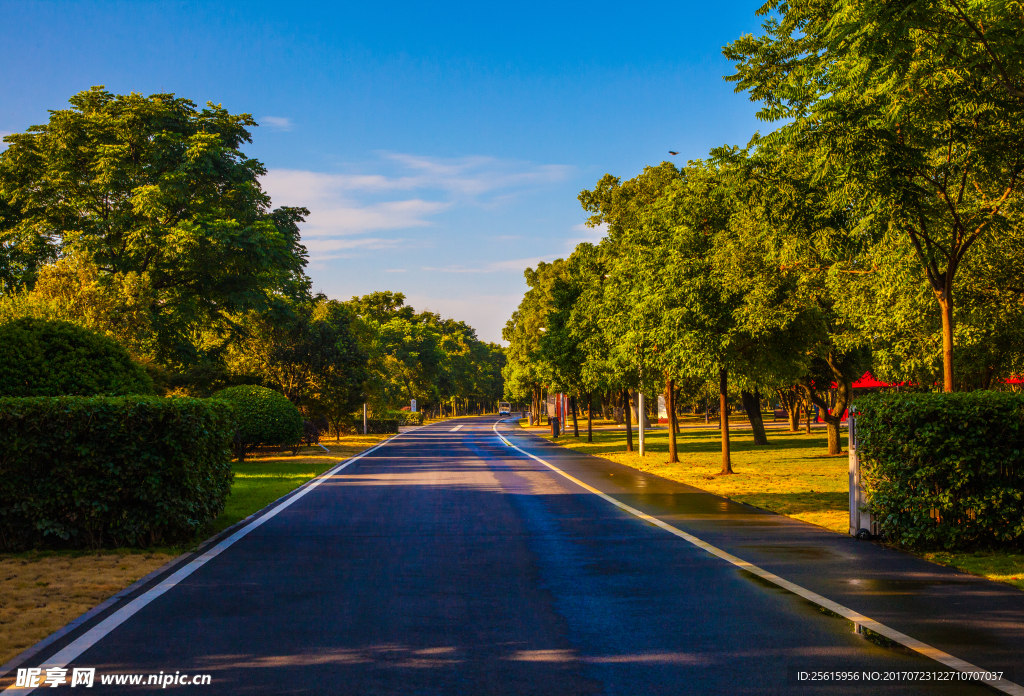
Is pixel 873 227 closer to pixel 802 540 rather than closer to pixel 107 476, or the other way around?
pixel 802 540

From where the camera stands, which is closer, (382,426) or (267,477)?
(267,477)

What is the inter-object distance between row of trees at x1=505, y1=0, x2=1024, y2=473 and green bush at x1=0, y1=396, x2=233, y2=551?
29.7 ft

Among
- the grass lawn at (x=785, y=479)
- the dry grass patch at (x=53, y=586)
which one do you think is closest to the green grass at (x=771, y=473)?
the grass lawn at (x=785, y=479)

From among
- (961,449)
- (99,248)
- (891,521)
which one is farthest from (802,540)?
(99,248)

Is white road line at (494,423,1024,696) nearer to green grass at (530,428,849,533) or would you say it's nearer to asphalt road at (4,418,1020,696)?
asphalt road at (4,418,1020,696)

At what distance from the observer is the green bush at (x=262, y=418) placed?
1168 inches

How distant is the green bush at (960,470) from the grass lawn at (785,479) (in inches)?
10.8

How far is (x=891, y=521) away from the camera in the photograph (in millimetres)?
10047

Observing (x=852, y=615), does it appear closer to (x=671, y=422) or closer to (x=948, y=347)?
(x=948, y=347)

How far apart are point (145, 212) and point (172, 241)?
154 cm

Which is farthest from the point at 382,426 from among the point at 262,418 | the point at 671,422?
the point at 671,422

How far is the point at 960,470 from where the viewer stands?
962 cm

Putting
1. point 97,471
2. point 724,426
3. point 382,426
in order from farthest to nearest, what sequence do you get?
point 382,426 → point 724,426 → point 97,471

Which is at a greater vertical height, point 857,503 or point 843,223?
point 843,223
